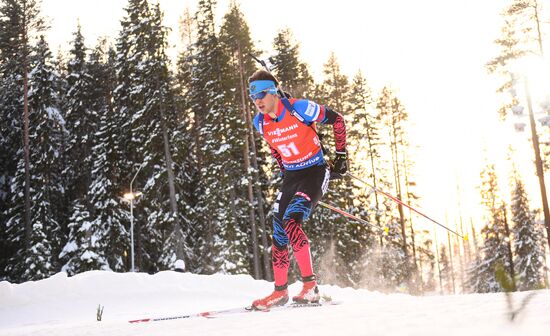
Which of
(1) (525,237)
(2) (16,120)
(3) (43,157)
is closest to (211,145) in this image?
(3) (43,157)

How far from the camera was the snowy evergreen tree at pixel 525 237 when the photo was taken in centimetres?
3391

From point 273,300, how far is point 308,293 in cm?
35

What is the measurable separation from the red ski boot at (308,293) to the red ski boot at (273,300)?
0.17 meters

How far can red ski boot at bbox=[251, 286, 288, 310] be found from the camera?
15.6 feet

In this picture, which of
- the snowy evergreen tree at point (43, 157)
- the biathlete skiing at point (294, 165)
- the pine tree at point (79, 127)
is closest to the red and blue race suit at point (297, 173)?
the biathlete skiing at point (294, 165)

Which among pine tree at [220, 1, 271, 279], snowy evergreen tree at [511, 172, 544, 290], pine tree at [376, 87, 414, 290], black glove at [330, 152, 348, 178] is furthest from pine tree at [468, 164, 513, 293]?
black glove at [330, 152, 348, 178]

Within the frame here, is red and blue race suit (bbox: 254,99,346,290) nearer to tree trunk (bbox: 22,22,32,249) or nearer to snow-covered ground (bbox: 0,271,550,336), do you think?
snow-covered ground (bbox: 0,271,550,336)

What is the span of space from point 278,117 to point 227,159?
2128 centimetres

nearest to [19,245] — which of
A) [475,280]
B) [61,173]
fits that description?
[61,173]

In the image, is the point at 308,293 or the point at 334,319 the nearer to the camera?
the point at 334,319

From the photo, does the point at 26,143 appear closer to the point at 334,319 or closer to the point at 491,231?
the point at 334,319

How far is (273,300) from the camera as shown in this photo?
16.1 ft

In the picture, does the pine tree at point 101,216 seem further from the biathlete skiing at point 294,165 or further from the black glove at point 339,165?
the black glove at point 339,165

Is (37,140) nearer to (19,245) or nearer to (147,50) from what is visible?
(19,245)
